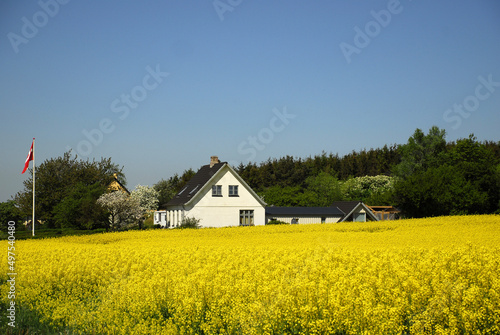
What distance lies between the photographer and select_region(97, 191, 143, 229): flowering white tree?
39.8 metres

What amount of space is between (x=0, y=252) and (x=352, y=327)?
14095mm

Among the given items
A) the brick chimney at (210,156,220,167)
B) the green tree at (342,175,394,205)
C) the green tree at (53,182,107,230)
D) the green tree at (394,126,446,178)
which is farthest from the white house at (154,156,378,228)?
the green tree at (394,126,446,178)

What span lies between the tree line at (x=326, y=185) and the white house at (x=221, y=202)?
5.25 metres

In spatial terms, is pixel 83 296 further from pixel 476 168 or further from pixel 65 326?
pixel 476 168

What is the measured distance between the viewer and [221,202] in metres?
43.5

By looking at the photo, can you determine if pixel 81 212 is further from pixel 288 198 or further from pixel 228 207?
pixel 288 198

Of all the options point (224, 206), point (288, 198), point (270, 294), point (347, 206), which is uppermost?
point (288, 198)

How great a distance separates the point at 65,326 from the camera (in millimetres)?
9164

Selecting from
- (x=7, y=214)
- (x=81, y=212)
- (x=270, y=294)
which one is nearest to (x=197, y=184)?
(x=81, y=212)

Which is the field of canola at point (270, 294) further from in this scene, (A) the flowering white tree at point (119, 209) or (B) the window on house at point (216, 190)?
(B) the window on house at point (216, 190)

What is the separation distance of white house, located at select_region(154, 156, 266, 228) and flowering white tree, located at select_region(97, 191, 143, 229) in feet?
13.4

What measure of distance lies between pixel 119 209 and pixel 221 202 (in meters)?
9.31

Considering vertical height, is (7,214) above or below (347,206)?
below

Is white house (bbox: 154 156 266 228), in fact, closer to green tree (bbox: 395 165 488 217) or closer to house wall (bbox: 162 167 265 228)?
house wall (bbox: 162 167 265 228)
